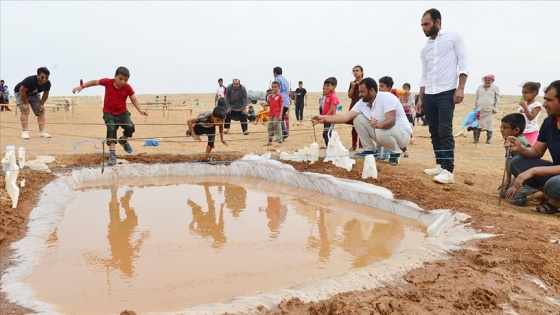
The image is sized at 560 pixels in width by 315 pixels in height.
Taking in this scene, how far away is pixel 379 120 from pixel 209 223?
8.68 feet

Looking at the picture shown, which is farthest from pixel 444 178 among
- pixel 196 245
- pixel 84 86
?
pixel 84 86

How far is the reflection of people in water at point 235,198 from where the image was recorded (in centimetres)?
442

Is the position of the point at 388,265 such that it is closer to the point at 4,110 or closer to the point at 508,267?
the point at 508,267

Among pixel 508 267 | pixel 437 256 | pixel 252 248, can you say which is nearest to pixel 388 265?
pixel 437 256

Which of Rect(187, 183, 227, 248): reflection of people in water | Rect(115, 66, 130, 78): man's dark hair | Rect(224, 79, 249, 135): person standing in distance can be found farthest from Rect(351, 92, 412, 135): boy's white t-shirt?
Rect(224, 79, 249, 135): person standing in distance

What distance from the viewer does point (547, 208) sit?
151 inches

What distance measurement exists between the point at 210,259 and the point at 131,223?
118 cm

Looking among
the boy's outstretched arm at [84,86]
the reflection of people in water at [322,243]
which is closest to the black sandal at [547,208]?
the reflection of people in water at [322,243]

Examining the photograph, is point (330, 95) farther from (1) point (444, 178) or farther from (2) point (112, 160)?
(2) point (112, 160)

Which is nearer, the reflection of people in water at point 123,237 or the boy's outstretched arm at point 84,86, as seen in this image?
the reflection of people in water at point 123,237

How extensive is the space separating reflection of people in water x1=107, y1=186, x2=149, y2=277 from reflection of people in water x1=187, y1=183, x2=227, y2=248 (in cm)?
43

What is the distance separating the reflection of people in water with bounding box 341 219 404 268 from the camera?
10.2ft

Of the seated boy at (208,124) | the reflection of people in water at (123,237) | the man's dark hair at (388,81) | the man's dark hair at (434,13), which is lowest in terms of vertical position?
the reflection of people in water at (123,237)

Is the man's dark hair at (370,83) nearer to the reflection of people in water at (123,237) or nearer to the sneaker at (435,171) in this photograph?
the sneaker at (435,171)
